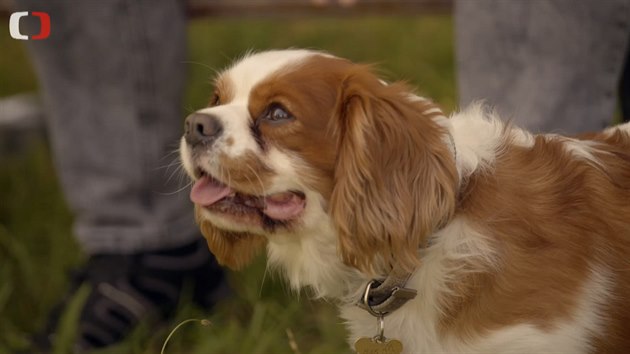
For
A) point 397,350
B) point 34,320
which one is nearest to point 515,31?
point 397,350

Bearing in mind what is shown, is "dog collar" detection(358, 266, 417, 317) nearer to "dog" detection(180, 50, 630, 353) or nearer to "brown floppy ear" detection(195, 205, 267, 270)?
"dog" detection(180, 50, 630, 353)

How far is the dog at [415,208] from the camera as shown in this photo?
2.14 m

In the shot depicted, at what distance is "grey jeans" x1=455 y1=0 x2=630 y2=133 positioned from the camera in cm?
269

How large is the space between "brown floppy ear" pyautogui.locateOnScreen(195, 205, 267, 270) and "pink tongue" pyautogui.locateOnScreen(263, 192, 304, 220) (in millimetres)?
216

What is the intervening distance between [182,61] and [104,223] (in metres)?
0.56

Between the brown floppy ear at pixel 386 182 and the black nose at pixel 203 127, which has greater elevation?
the black nose at pixel 203 127

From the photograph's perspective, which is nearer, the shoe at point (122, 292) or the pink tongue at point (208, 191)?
the pink tongue at point (208, 191)

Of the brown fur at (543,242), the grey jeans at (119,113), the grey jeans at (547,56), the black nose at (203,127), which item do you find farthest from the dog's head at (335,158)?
the grey jeans at (119,113)

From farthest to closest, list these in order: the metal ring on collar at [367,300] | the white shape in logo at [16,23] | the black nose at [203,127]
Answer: the white shape in logo at [16,23], the metal ring on collar at [367,300], the black nose at [203,127]

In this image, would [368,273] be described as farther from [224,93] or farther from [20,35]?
[20,35]

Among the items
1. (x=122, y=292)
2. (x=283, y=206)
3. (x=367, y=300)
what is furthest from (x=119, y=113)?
(x=367, y=300)

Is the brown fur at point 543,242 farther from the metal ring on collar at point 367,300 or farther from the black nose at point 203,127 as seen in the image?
the black nose at point 203,127

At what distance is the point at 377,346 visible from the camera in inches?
88.5

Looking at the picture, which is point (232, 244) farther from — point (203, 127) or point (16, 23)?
point (16, 23)
